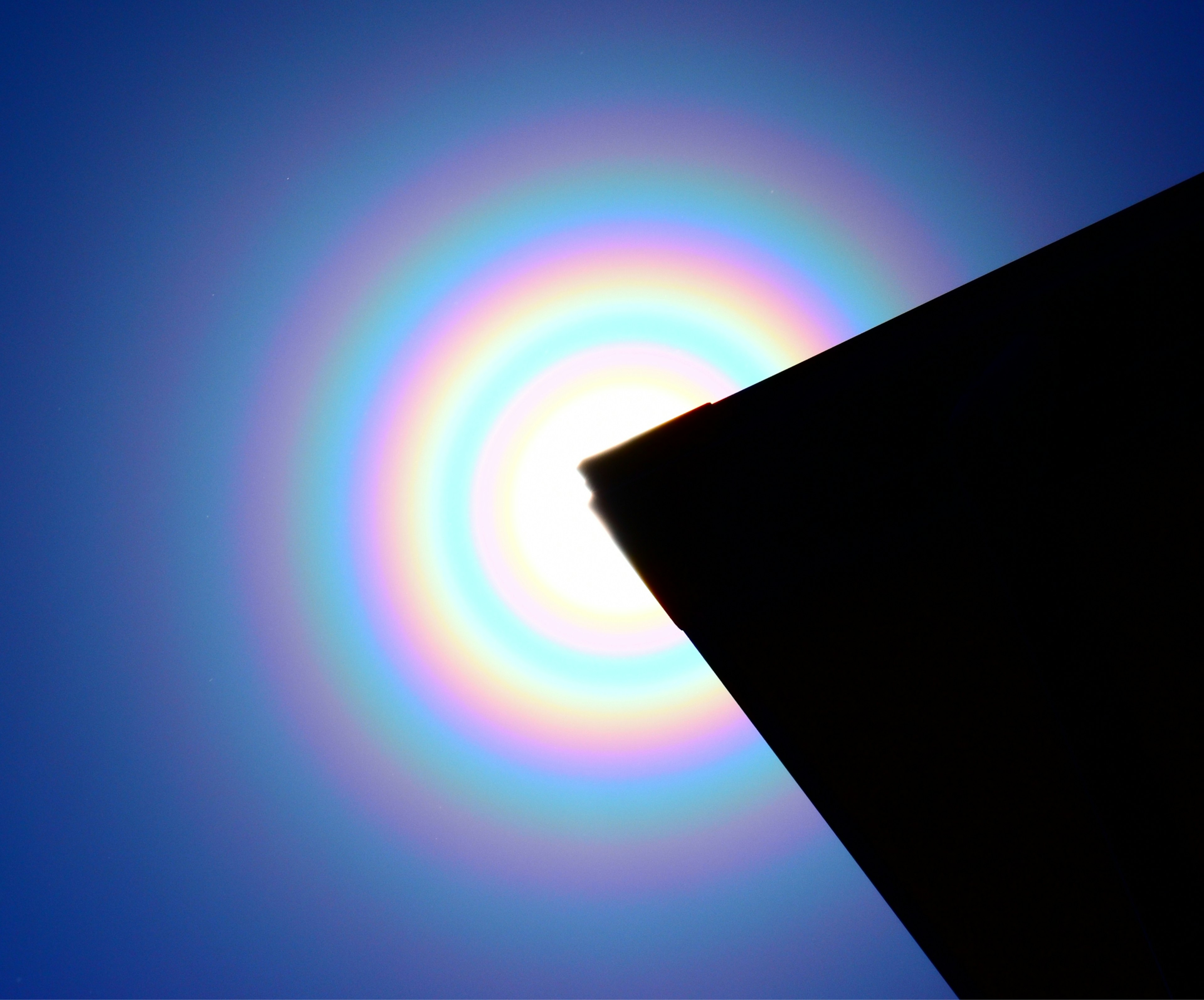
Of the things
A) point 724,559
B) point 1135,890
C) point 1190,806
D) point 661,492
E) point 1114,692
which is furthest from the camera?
point 1190,806

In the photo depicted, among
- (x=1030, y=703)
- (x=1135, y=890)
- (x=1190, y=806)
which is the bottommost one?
(x=1135, y=890)

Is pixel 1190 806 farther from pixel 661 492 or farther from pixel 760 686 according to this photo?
pixel 661 492

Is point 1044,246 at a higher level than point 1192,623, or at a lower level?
higher

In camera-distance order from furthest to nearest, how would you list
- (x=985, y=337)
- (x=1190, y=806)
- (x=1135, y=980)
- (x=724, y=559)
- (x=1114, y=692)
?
(x=1135, y=980), (x=1190, y=806), (x=724, y=559), (x=985, y=337), (x=1114, y=692)

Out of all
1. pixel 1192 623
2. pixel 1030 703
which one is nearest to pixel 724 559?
pixel 1030 703

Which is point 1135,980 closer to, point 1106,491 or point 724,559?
point 1106,491

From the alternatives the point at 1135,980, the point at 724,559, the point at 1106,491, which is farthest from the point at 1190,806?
the point at 724,559

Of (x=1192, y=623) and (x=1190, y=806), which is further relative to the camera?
(x=1190, y=806)
